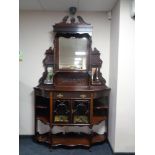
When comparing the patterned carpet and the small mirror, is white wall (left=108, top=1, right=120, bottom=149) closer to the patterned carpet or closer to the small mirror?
the patterned carpet

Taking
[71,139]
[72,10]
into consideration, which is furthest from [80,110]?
[72,10]

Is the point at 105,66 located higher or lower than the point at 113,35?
lower

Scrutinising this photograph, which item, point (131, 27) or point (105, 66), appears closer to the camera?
point (131, 27)

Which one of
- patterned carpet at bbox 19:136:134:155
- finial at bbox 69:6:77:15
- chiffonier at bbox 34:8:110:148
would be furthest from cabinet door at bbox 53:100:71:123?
finial at bbox 69:6:77:15

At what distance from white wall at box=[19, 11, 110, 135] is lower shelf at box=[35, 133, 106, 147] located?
0.40 meters

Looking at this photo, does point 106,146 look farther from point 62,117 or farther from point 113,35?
point 113,35

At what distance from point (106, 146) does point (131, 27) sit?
1905mm

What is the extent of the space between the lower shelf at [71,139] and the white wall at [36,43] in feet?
1.30

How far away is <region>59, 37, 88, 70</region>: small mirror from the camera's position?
3.18 metres

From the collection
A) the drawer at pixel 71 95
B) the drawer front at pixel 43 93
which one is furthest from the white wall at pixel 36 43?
the drawer at pixel 71 95

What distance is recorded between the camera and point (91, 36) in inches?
123

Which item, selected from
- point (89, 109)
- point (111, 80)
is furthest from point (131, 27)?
point (89, 109)

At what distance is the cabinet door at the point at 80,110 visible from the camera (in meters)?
2.91
